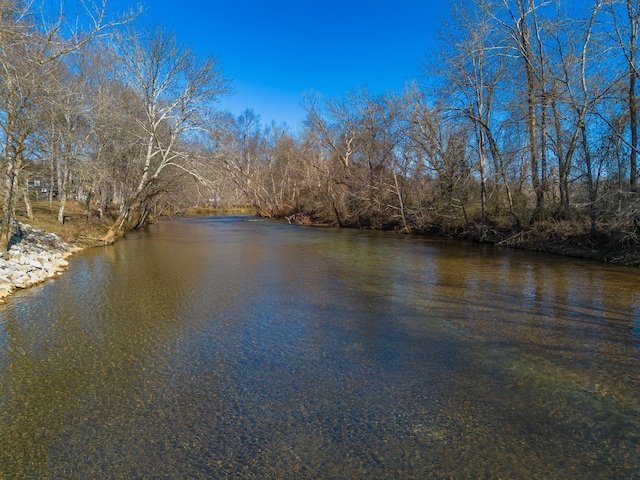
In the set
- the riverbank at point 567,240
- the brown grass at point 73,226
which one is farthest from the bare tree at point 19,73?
the riverbank at point 567,240

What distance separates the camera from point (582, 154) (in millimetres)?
15391

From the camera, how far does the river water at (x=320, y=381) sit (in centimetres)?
314

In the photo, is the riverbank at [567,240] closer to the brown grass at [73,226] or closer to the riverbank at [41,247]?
the riverbank at [41,247]

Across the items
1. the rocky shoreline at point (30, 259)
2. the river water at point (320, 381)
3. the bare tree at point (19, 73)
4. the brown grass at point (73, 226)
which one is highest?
the bare tree at point (19, 73)

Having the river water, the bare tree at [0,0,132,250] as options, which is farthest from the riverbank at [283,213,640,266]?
the bare tree at [0,0,132,250]

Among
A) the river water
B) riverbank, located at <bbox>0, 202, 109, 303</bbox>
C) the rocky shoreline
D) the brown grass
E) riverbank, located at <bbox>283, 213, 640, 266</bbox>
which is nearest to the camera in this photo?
the river water

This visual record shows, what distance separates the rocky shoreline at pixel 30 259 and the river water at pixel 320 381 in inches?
23.5

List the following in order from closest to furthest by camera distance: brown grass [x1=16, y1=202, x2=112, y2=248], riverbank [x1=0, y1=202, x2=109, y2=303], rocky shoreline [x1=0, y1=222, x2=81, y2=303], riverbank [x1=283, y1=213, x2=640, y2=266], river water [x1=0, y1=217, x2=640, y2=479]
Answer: river water [x1=0, y1=217, x2=640, y2=479] < rocky shoreline [x1=0, y1=222, x2=81, y2=303] < riverbank [x1=0, y1=202, x2=109, y2=303] < riverbank [x1=283, y1=213, x2=640, y2=266] < brown grass [x1=16, y1=202, x2=112, y2=248]

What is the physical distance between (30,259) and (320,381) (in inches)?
369

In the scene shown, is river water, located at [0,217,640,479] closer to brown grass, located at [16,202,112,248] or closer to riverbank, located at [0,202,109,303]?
riverbank, located at [0,202,109,303]

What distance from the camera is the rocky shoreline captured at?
8688 mm

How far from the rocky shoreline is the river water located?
0.60 meters

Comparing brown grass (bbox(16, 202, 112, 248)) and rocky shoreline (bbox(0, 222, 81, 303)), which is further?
brown grass (bbox(16, 202, 112, 248))

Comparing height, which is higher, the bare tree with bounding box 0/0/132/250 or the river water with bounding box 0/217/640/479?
the bare tree with bounding box 0/0/132/250
